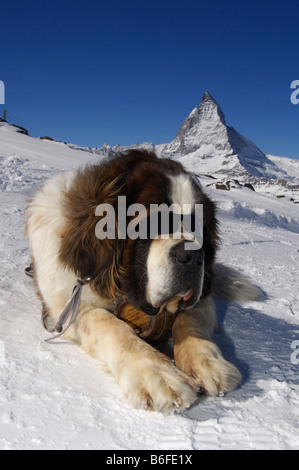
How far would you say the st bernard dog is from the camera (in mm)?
1767

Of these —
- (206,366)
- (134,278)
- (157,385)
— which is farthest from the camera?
(134,278)

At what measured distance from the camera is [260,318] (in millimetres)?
2893

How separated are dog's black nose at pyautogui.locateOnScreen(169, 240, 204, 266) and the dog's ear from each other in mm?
414

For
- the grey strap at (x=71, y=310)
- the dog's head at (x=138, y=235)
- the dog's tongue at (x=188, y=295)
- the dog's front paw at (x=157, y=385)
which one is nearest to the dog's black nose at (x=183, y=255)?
the dog's head at (x=138, y=235)

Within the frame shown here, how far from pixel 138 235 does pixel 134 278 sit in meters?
0.24

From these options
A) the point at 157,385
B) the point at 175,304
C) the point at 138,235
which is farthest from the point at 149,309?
the point at 157,385

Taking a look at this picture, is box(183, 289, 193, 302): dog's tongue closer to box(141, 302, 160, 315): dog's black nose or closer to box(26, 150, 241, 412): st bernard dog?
box(26, 150, 241, 412): st bernard dog

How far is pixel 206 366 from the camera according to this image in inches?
72.8

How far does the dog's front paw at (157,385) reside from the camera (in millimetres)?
1589

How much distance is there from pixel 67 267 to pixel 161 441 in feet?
3.93

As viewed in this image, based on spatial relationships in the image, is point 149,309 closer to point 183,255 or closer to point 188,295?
point 188,295
